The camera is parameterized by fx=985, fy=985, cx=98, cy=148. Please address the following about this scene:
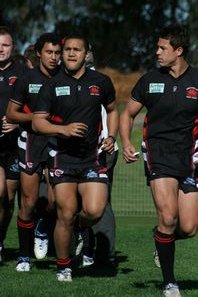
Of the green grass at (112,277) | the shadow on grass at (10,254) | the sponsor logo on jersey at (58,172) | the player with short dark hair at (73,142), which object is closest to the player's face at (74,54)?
the player with short dark hair at (73,142)

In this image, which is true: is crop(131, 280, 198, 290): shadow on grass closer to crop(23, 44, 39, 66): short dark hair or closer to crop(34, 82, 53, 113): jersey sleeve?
crop(34, 82, 53, 113): jersey sleeve

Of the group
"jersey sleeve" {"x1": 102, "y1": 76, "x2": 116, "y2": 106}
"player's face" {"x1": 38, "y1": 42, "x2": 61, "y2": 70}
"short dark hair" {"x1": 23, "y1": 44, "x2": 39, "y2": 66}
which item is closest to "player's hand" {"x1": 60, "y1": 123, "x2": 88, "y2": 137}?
"jersey sleeve" {"x1": 102, "y1": 76, "x2": 116, "y2": 106}

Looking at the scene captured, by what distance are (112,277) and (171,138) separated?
1.93 metres

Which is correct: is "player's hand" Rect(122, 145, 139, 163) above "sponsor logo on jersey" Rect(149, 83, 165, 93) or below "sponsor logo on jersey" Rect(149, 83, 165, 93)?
below

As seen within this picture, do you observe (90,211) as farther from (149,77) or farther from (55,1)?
(55,1)

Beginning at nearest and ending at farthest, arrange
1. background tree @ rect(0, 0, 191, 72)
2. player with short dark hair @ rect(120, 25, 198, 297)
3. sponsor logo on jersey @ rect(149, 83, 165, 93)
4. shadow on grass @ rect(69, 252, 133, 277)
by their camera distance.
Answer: player with short dark hair @ rect(120, 25, 198, 297) < sponsor logo on jersey @ rect(149, 83, 165, 93) < shadow on grass @ rect(69, 252, 133, 277) < background tree @ rect(0, 0, 191, 72)

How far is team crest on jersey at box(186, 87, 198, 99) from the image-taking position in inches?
346

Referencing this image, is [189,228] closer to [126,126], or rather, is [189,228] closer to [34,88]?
[126,126]

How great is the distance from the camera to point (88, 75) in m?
9.60

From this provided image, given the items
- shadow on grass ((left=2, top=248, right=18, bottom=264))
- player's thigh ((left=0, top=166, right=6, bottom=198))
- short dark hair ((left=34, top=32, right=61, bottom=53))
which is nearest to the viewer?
short dark hair ((left=34, top=32, right=61, bottom=53))

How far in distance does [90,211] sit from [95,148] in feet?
2.03

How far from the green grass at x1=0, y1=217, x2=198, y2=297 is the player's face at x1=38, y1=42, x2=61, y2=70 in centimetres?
217

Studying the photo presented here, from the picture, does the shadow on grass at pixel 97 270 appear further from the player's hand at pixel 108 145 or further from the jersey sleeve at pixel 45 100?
the jersey sleeve at pixel 45 100

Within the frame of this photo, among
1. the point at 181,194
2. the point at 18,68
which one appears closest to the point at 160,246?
the point at 181,194
